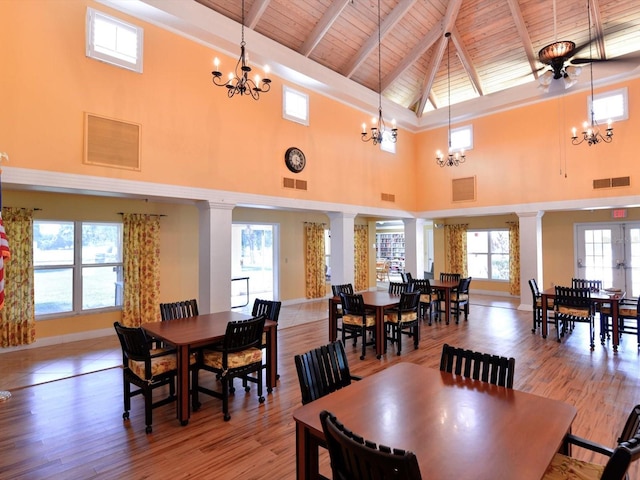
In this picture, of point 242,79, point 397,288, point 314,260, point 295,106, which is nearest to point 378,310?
point 397,288

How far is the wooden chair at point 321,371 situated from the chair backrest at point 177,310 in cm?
265

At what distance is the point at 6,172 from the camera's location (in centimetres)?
404

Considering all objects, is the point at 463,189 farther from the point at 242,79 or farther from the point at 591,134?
the point at 242,79

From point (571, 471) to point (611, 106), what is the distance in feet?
27.8

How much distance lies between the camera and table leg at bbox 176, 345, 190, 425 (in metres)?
3.27

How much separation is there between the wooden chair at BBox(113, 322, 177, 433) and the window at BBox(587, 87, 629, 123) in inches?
361

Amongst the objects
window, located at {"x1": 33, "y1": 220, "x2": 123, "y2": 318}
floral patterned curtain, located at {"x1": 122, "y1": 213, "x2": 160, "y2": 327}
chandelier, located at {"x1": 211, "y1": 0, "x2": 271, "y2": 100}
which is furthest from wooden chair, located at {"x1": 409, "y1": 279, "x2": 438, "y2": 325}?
window, located at {"x1": 33, "y1": 220, "x2": 123, "y2": 318}

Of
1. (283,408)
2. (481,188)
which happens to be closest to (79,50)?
(283,408)

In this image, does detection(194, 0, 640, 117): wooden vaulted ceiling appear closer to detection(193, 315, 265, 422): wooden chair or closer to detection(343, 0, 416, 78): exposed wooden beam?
detection(343, 0, 416, 78): exposed wooden beam

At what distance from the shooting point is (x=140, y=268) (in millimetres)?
6879

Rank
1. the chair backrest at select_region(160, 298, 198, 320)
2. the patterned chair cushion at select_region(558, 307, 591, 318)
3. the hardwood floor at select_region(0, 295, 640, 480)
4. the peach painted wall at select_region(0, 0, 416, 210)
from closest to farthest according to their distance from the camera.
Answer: the hardwood floor at select_region(0, 295, 640, 480), the peach painted wall at select_region(0, 0, 416, 210), the chair backrest at select_region(160, 298, 198, 320), the patterned chair cushion at select_region(558, 307, 591, 318)

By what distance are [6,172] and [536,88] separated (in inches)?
389

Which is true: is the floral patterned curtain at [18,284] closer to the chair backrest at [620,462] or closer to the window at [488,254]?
the chair backrest at [620,462]

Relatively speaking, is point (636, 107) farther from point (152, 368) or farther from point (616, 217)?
point (152, 368)
